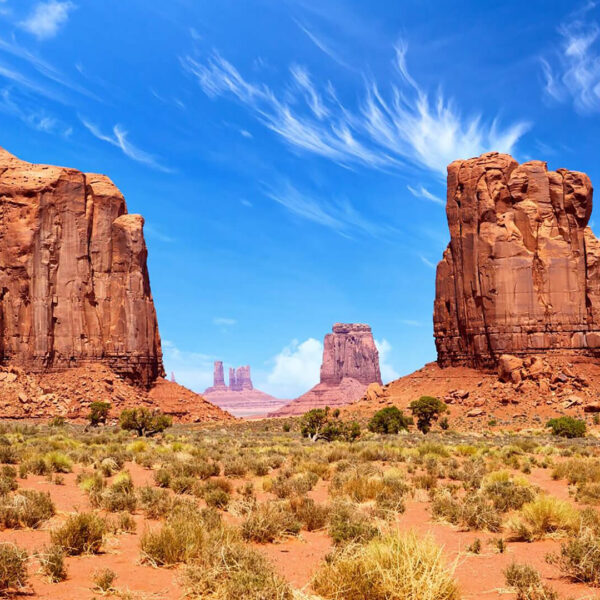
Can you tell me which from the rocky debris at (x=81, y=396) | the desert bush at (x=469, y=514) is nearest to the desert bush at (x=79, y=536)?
the desert bush at (x=469, y=514)

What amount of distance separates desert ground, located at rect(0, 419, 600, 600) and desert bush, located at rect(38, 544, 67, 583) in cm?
2

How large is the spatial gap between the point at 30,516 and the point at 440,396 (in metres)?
59.7

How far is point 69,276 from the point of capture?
74.0 m

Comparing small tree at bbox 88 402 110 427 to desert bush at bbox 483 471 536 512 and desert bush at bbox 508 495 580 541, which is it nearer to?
desert bush at bbox 483 471 536 512

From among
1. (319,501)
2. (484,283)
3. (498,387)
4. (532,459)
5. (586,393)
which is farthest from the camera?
(484,283)

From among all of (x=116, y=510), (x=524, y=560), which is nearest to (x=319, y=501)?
(x=116, y=510)

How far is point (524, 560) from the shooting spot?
31.4 ft

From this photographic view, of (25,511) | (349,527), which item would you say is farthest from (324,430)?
(349,527)

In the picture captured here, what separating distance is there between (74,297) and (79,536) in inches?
2700

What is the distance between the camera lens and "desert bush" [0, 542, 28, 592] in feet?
23.9

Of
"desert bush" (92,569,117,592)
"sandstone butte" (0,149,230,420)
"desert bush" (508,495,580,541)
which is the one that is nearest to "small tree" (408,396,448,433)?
"sandstone butte" (0,149,230,420)

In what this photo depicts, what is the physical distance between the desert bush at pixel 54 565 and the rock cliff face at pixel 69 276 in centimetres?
6657

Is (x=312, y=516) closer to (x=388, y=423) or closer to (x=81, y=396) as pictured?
(x=388, y=423)

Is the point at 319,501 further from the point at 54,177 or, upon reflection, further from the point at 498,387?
the point at 54,177
